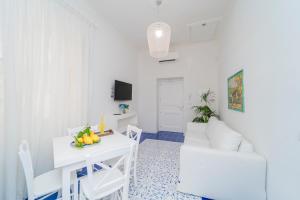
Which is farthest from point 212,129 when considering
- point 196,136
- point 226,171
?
point 226,171

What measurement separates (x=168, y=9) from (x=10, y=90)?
2879mm

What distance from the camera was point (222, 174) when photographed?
1.53 metres

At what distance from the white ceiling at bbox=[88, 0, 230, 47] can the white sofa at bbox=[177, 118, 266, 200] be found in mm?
2477

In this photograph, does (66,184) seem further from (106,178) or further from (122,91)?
(122,91)

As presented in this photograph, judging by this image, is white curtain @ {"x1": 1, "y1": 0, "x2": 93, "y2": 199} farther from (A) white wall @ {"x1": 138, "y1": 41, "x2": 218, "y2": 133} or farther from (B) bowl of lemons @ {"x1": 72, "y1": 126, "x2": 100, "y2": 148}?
(A) white wall @ {"x1": 138, "y1": 41, "x2": 218, "y2": 133}

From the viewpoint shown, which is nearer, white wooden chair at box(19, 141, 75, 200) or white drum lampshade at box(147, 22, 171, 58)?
white wooden chair at box(19, 141, 75, 200)

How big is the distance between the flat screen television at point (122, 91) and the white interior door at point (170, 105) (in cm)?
142

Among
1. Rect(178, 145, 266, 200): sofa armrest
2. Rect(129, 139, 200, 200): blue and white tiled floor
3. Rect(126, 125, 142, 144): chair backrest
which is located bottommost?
Rect(129, 139, 200, 200): blue and white tiled floor

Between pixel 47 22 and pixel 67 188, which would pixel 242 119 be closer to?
pixel 67 188

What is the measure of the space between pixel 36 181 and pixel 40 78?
1.27 m

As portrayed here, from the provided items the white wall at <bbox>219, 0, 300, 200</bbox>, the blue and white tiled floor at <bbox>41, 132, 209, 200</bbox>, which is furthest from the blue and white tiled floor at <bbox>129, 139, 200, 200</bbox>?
the white wall at <bbox>219, 0, 300, 200</bbox>

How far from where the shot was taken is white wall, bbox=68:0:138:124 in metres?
2.72

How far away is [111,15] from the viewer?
2.99m

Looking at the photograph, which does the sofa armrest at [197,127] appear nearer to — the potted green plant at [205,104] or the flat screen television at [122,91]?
the potted green plant at [205,104]
